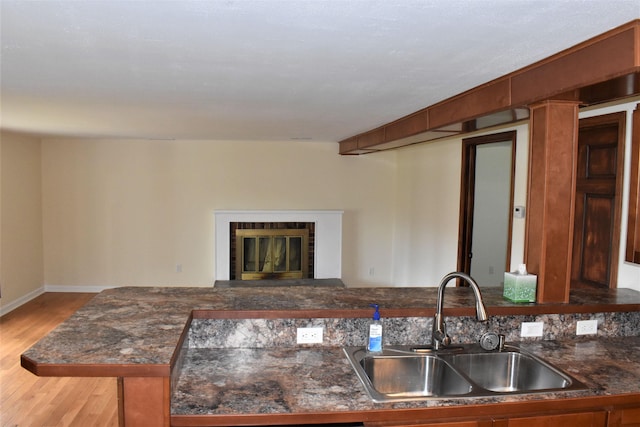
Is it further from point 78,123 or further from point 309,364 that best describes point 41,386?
point 309,364

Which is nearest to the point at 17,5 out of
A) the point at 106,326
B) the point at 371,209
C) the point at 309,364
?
the point at 106,326

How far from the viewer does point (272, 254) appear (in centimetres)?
692

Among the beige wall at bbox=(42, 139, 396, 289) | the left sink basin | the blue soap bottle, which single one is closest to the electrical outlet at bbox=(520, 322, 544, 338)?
the left sink basin

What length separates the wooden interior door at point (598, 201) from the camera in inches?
120

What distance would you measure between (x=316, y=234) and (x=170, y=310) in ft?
15.5

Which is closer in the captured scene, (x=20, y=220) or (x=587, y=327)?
(x=587, y=327)

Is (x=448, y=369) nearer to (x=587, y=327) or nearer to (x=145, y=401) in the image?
(x=587, y=327)

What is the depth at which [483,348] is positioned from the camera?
2324mm

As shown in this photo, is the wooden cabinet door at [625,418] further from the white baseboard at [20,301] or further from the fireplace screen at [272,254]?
the white baseboard at [20,301]

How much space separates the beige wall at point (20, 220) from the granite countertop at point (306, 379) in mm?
4674

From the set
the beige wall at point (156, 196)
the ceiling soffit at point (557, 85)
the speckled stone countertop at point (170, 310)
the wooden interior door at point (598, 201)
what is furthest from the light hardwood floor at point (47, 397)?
the wooden interior door at point (598, 201)


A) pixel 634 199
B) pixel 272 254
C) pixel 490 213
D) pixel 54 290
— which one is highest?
pixel 634 199

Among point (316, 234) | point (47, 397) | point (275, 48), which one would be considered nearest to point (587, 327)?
point (275, 48)

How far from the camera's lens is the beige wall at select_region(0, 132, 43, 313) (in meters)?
5.67
